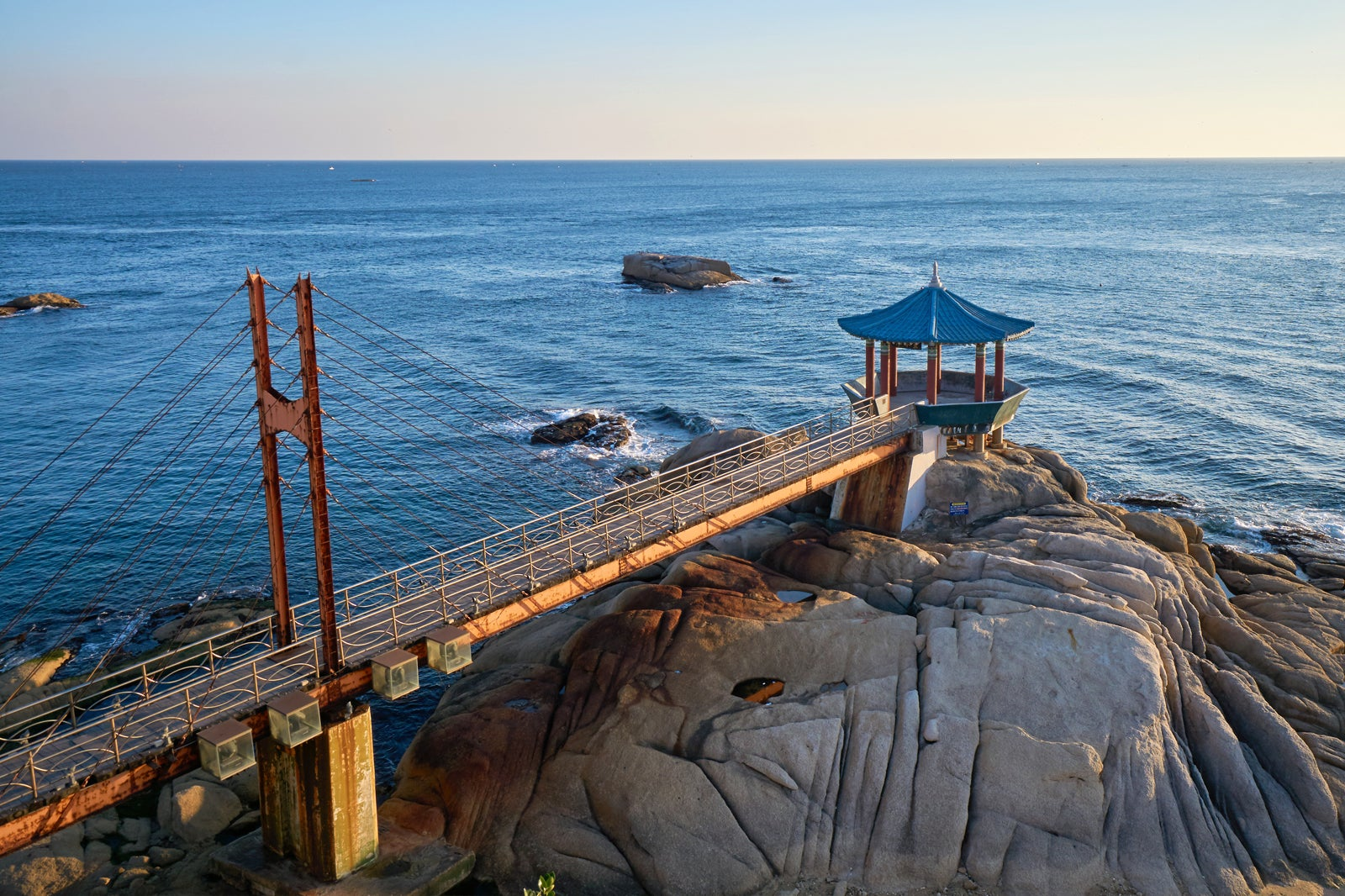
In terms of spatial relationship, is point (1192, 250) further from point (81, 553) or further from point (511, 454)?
point (81, 553)

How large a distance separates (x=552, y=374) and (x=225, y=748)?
50.0 meters

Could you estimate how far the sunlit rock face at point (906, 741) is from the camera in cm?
2098

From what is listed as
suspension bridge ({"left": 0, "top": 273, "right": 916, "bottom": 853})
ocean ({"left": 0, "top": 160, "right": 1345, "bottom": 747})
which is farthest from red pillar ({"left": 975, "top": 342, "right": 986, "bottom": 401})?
ocean ({"left": 0, "top": 160, "right": 1345, "bottom": 747})

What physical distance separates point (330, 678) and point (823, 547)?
13516 millimetres

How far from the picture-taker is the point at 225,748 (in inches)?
707

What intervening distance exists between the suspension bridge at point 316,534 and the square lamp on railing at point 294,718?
19.4 inches

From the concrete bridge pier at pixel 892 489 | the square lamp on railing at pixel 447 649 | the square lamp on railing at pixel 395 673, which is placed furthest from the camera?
the concrete bridge pier at pixel 892 489

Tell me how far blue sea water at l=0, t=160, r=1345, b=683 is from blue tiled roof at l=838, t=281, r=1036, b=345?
16.8m

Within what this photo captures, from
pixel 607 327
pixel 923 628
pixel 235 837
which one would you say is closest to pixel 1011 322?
pixel 923 628

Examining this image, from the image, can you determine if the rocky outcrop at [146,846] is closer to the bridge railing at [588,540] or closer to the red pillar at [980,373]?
the bridge railing at [588,540]

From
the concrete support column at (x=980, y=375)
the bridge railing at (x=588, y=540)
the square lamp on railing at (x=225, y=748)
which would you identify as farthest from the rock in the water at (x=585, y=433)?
the square lamp on railing at (x=225, y=748)

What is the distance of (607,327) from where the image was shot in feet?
269

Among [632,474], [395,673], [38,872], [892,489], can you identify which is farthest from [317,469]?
[632,474]

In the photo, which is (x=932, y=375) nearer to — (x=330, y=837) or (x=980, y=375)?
(x=980, y=375)
